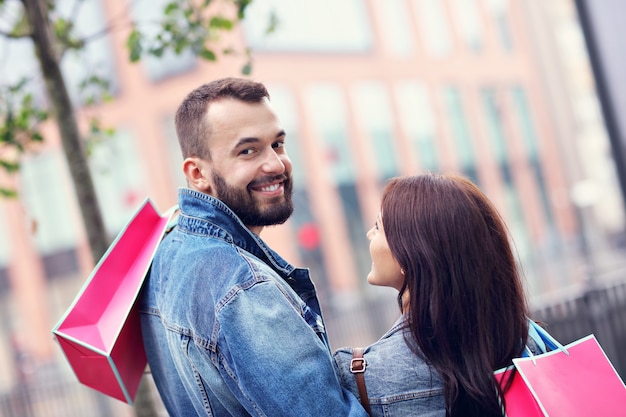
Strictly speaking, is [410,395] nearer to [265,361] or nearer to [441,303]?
[441,303]

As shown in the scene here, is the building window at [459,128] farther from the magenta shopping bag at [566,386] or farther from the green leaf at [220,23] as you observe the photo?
the magenta shopping bag at [566,386]

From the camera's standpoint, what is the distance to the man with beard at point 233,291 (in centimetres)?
200

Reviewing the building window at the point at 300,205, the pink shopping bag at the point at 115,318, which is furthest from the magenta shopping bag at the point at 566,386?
the building window at the point at 300,205

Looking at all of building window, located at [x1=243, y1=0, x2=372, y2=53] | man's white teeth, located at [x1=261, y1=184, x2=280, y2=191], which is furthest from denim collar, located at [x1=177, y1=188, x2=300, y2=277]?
building window, located at [x1=243, y1=0, x2=372, y2=53]

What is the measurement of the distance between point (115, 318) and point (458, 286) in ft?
3.45

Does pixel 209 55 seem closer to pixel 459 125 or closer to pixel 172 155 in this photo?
pixel 172 155

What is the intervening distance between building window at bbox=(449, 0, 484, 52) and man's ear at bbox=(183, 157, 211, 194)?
124ft

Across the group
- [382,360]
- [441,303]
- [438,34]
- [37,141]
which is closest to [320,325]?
[382,360]

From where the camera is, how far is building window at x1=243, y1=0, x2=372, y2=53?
91.4 ft

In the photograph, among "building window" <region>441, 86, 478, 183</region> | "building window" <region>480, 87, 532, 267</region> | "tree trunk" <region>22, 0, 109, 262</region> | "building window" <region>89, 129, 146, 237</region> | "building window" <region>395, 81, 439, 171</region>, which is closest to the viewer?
"tree trunk" <region>22, 0, 109, 262</region>

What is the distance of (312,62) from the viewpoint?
2908 cm

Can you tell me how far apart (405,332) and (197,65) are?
25244mm

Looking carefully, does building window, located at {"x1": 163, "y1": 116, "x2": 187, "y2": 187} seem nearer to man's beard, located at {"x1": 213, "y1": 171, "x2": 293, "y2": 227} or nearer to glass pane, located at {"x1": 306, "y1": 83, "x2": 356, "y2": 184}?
glass pane, located at {"x1": 306, "y1": 83, "x2": 356, "y2": 184}

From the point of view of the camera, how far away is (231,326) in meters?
2.02
